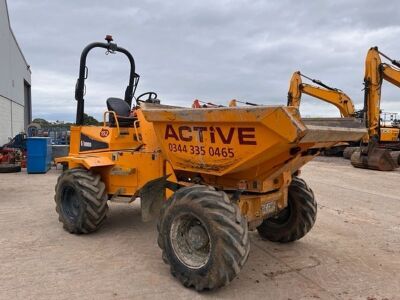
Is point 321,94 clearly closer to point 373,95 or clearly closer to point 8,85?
point 373,95

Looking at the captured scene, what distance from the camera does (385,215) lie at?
7648mm

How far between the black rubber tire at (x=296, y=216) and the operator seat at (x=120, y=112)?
2.50 m

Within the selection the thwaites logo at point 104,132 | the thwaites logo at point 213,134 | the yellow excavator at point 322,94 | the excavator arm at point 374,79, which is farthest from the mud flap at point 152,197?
the yellow excavator at point 322,94

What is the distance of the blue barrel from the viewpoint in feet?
44.6

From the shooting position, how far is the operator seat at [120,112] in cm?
624

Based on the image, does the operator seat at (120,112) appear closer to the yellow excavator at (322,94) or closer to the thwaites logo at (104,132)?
the thwaites logo at (104,132)

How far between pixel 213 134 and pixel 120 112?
8.40 ft

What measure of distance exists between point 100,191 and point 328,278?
10.1ft

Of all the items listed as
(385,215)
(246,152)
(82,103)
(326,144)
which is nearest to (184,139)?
(246,152)

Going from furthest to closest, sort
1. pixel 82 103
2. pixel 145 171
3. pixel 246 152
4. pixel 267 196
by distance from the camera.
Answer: pixel 82 103, pixel 145 171, pixel 267 196, pixel 246 152

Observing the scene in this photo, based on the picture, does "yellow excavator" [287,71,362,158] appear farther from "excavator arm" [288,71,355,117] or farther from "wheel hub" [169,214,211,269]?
"wheel hub" [169,214,211,269]

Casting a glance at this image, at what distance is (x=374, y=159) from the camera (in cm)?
1631

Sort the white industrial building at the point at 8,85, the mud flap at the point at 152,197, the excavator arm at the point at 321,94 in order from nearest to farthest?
1. the mud flap at the point at 152,197
2. the excavator arm at the point at 321,94
3. the white industrial building at the point at 8,85

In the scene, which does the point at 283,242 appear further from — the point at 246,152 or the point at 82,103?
the point at 82,103
